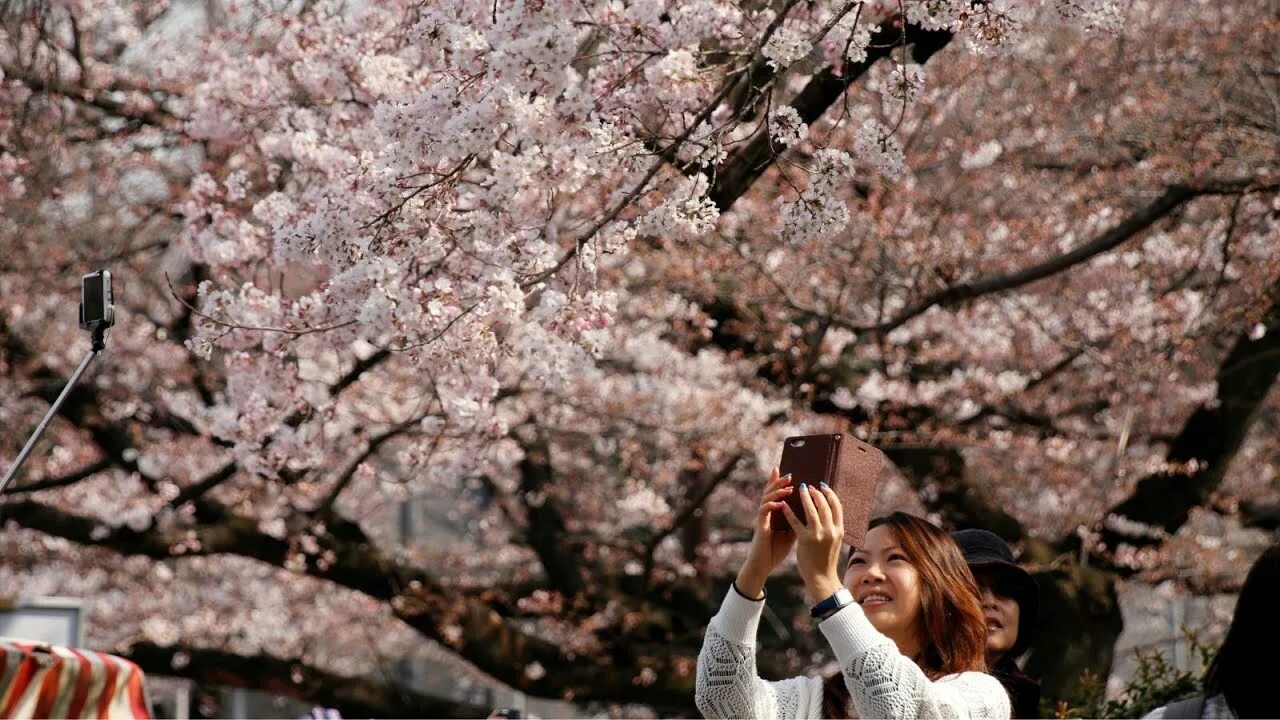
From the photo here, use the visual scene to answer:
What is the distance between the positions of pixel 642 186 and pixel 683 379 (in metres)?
4.97

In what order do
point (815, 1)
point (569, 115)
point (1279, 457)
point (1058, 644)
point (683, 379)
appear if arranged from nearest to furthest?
1. point (569, 115)
2. point (815, 1)
3. point (1058, 644)
4. point (683, 379)
5. point (1279, 457)

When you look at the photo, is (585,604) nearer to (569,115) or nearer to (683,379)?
(683,379)

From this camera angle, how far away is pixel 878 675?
2.35m

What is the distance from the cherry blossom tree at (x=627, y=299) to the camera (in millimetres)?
4035

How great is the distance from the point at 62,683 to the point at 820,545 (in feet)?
9.05

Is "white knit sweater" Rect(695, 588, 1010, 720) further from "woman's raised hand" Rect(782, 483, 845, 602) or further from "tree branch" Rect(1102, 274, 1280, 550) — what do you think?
"tree branch" Rect(1102, 274, 1280, 550)

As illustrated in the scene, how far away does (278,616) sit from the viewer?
1298 centimetres

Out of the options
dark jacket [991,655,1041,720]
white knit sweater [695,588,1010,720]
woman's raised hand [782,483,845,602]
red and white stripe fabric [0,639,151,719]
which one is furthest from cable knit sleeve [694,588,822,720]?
red and white stripe fabric [0,639,151,719]

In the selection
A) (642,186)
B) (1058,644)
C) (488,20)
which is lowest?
(1058,644)

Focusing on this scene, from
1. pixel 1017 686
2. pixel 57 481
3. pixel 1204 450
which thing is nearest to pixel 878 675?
pixel 1017 686

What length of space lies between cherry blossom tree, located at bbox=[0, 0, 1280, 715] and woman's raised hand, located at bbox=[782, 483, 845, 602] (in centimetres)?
144

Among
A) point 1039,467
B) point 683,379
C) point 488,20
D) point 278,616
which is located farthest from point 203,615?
point 488,20

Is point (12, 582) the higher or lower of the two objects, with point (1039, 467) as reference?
higher

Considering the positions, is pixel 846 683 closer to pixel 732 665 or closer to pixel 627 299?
pixel 732 665
